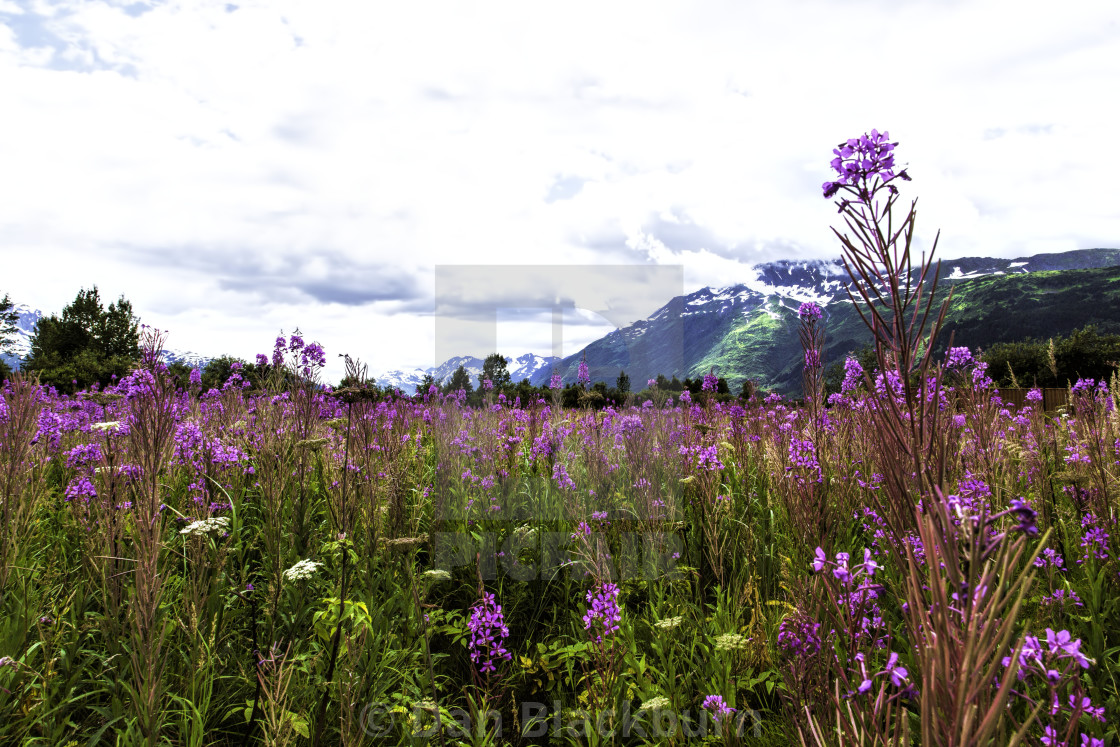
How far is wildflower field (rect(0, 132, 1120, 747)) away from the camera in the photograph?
128cm

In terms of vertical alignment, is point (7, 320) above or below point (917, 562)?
above

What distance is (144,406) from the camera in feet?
9.00

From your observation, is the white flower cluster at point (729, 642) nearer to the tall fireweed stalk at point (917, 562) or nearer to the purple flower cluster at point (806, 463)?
the tall fireweed stalk at point (917, 562)

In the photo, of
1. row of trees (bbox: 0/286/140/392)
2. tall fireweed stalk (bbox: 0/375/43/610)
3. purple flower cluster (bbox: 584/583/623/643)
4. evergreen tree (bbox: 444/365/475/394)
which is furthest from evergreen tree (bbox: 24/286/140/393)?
purple flower cluster (bbox: 584/583/623/643)

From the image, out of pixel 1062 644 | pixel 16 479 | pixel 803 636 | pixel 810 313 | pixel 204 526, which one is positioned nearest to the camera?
pixel 1062 644

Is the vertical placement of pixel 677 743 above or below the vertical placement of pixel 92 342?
below

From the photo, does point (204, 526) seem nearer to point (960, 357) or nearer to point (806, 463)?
point (806, 463)

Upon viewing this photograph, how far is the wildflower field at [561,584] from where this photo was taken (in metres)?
1.28

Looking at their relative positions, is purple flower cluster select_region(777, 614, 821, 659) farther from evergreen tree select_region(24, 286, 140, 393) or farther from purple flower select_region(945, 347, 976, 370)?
evergreen tree select_region(24, 286, 140, 393)

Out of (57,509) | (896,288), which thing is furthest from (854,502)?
(57,509)

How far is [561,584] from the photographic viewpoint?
4109mm

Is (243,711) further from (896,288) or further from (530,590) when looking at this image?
(896,288)

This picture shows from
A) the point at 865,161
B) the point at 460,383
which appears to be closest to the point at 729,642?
the point at 865,161

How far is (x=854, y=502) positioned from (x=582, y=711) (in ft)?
9.27
